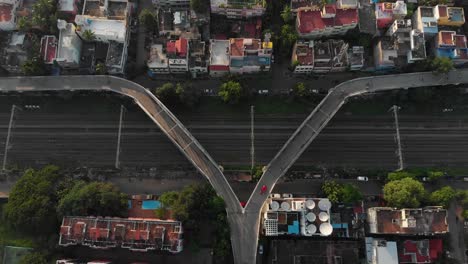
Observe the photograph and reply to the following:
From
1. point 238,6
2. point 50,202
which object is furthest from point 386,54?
point 50,202

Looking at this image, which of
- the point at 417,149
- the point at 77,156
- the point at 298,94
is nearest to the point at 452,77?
the point at 417,149

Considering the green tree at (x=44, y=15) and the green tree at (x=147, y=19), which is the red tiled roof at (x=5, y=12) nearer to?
the green tree at (x=44, y=15)

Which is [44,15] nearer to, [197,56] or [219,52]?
[197,56]

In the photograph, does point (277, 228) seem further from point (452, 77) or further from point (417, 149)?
point (452, 77)

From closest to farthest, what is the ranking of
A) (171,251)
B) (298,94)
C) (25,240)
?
(171,251), (25,240), (298,94)

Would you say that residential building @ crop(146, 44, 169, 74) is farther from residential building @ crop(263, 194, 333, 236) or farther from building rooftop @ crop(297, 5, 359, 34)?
residential building @ crop(263, 194, 333, 236)

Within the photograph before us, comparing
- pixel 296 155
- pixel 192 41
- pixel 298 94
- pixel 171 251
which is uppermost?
pixel 192 41

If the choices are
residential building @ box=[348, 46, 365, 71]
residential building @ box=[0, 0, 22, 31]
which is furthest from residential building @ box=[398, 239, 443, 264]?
residential building @ box=[0, 0, 22, 31]
